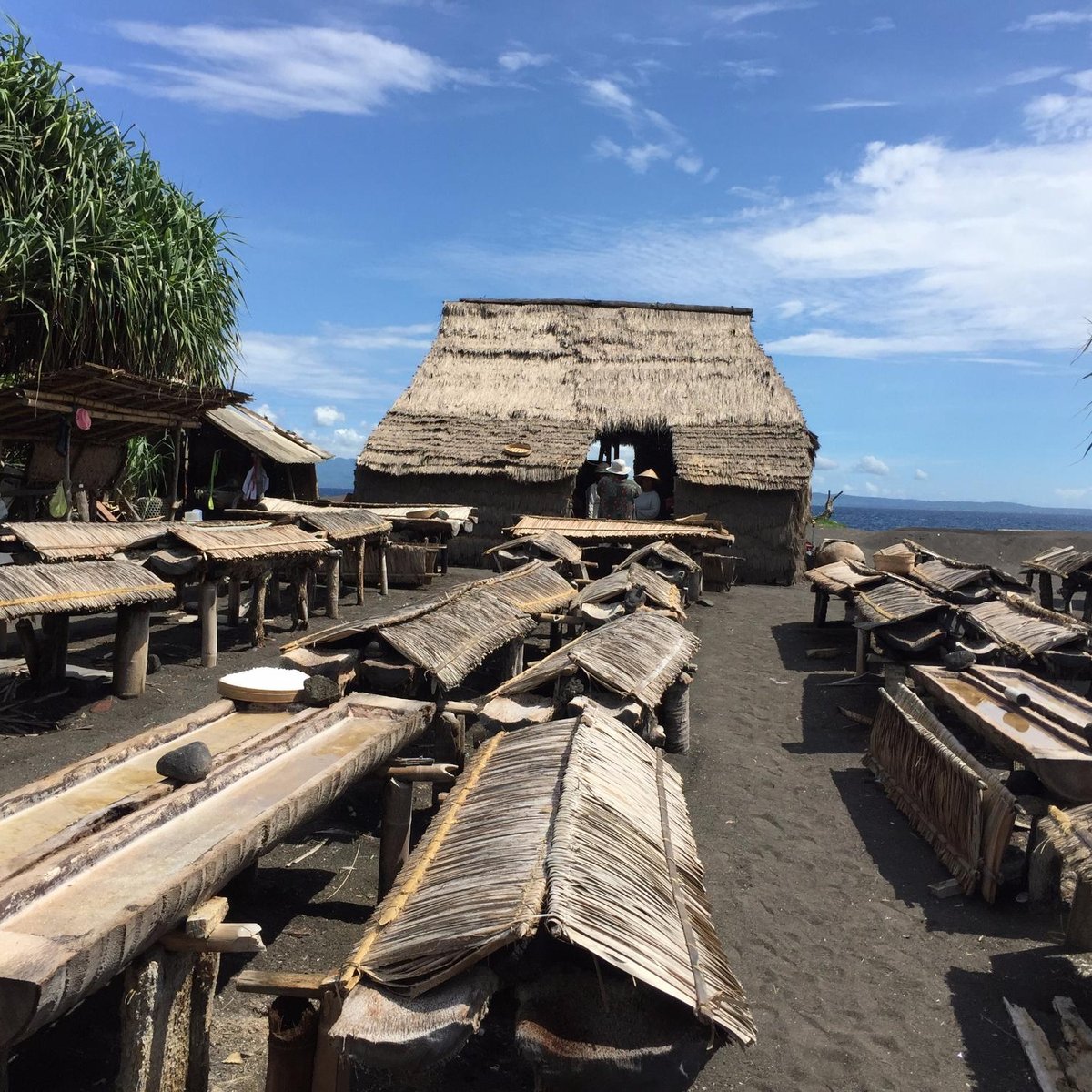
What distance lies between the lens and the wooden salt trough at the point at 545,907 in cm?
317

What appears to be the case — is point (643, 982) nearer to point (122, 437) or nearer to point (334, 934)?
point (334, 934)

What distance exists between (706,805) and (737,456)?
538 inches

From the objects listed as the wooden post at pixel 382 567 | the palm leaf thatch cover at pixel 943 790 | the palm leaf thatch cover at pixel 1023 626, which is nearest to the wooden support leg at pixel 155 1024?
the palm leaf thatch cover at pixel 943 790

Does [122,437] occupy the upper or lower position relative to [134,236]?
lower

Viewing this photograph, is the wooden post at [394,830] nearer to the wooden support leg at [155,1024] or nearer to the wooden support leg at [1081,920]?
the wooden support leg at [155,1024]

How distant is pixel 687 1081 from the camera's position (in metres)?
3.28

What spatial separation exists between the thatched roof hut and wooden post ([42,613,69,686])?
38.9 ft

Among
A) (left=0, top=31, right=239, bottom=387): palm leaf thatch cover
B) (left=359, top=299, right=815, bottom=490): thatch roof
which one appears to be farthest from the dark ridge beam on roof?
(left=0, top=31, right=239, bottom=387): palm leaf thatch cover

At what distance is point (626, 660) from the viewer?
7254mm

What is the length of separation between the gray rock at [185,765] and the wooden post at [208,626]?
5.98 metres

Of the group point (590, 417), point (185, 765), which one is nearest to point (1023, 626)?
point (185, 765)

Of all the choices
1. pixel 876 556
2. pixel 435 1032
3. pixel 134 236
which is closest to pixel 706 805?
pixel 435 1032

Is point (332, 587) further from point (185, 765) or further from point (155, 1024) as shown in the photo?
point (155, 1024)

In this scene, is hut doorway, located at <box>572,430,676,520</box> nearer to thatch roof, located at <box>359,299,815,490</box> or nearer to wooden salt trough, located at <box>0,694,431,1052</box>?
thatch roof, located at <box>359,299,815,490</box>
